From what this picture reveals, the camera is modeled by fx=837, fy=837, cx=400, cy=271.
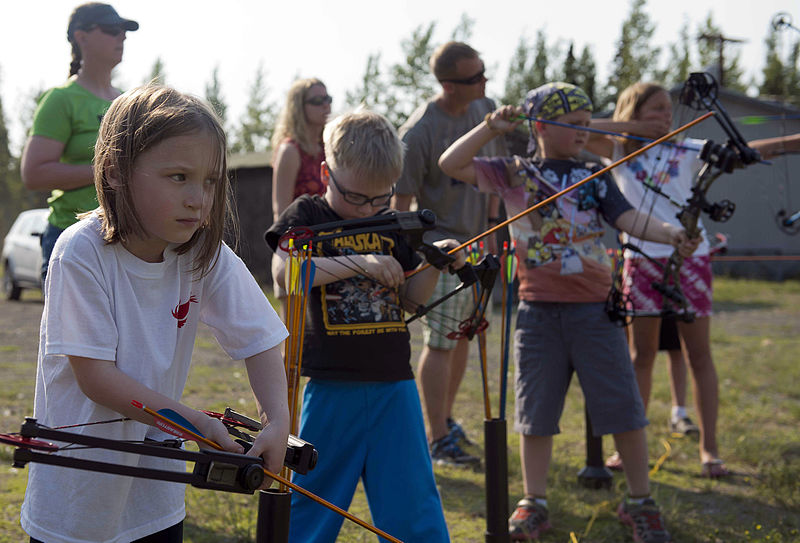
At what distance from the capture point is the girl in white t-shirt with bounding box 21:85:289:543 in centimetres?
175

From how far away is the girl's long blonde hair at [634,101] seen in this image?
14.2ft

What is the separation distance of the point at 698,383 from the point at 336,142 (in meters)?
2.69

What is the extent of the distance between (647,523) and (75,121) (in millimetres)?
2855

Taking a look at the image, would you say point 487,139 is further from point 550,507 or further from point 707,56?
point 707,56

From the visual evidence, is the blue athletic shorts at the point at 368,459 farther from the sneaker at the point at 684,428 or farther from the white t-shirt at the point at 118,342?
the sneaker at the point at 684,428

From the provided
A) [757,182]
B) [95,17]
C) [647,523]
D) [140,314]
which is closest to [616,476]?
[647,523]

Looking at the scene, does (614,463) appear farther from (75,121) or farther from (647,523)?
(75,121)

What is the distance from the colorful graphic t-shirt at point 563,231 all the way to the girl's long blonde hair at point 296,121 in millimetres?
1318

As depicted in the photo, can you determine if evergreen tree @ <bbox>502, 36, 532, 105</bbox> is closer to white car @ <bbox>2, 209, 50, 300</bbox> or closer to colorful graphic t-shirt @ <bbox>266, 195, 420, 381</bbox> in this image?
white car @ <bbox>2, 209, 50, 300</bbox>

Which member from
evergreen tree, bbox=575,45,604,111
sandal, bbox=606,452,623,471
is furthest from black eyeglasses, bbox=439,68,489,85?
sandal, bbox=606,452,623,471

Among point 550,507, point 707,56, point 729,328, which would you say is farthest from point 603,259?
point 707,56

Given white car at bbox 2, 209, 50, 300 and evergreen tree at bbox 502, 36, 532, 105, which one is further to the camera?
evergreen tree at bbox 502, 36, 532, 105

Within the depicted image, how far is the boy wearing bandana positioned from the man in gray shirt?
2.81ft

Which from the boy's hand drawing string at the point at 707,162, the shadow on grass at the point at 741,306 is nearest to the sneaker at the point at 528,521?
the boy's hand drawing string at the point at 707,162
